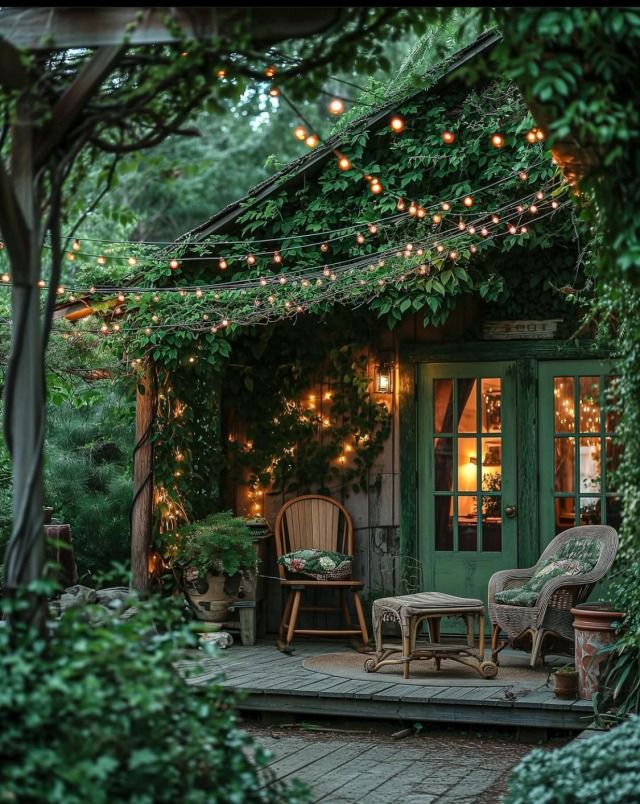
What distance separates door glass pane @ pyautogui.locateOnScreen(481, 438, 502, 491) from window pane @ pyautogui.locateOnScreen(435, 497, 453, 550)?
0.29 metres

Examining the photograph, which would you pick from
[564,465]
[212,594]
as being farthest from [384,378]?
[212,594]

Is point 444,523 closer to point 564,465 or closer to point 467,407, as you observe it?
point 467,407

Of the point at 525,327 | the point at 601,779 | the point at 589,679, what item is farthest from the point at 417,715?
the point at 525,327

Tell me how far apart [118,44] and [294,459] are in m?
5.43

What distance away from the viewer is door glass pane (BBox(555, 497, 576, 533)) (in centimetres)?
780

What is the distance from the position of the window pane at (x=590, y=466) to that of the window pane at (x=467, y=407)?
79 centimetres

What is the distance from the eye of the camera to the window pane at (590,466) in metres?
7.75

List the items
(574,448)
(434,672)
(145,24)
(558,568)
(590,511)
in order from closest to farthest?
(145,24) < (434,672) < (558,568) < (590,511) < (574,448)

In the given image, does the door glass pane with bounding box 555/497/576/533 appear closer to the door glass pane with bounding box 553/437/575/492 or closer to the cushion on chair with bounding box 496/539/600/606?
the door glass pane with bounding box 553/437/575/492

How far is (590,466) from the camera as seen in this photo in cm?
778

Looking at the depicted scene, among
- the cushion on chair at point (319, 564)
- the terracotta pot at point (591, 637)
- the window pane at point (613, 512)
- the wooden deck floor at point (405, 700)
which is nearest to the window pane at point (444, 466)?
the cushion on chair at point (319, 564)

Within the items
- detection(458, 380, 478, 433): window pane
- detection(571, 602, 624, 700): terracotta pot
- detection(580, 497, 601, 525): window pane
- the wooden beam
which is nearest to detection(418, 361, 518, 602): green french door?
detection(458, 380, 478, 433): window pane

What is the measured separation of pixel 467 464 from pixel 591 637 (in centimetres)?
258

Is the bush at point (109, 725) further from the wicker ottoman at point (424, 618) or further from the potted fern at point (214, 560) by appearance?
the potted fern at point (214, 560)
